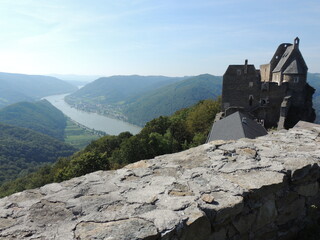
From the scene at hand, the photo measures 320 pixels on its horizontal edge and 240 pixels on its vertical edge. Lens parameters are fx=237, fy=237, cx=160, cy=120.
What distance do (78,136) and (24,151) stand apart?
48375mm

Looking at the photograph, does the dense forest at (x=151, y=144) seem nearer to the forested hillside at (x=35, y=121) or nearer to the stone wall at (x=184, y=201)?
the stone wall at (x=184, y=201)

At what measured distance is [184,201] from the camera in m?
2.69

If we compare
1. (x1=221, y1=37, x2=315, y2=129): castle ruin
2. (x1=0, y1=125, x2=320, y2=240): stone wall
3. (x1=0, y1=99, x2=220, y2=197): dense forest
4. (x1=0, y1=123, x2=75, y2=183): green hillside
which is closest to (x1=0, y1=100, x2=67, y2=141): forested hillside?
(x1=0, y1=123, x2=75, y2=183): green hillside

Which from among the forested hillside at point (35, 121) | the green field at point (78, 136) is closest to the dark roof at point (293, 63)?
the green field at point (78, 136)

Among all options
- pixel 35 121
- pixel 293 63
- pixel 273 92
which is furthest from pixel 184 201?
pixel 35 121

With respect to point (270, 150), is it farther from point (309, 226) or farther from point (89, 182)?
point (89, 182)

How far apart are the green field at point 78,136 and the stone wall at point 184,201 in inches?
5391

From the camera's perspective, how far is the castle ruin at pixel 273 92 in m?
27.9

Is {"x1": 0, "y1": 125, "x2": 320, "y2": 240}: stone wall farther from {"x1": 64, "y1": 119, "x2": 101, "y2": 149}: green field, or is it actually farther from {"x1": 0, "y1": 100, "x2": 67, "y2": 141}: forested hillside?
{"x1": 0, "y1": 100, "x2": 67, "y2": 141}: forested hillside

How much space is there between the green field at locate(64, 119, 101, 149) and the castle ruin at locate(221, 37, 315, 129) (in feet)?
386

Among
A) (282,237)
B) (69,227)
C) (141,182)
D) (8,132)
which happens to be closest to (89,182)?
(141,182)

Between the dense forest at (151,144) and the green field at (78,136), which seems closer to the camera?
the dense forest at (151,144)

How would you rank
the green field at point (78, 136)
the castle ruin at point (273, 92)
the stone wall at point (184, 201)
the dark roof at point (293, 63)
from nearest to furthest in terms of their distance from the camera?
1. the stone wall at point (184, 201)
2. the dark roof at point (293, 63)
3. the castle ruin at point (273, 92)
4. the green field at point (78, 136)

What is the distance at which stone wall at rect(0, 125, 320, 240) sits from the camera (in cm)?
235
